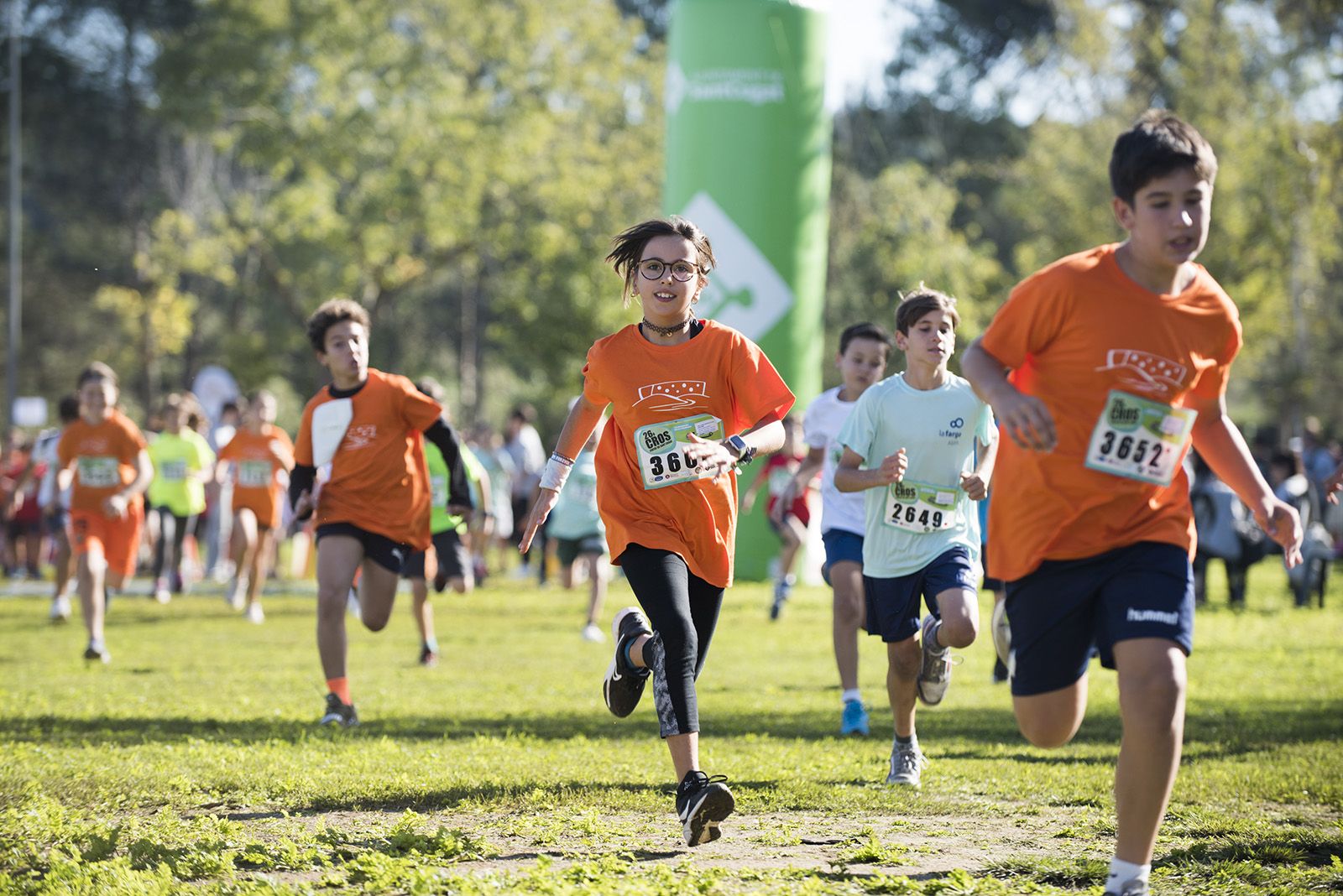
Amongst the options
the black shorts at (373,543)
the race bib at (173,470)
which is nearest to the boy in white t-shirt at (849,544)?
the black shorts at (373,543)

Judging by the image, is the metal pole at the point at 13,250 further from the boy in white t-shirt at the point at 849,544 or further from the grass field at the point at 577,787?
the boy in white t-shirt at the point at 849,544

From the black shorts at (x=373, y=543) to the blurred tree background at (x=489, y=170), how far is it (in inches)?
730

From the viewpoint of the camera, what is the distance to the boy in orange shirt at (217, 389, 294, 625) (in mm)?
16219

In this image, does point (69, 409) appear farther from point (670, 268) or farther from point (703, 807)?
point (703, 807)

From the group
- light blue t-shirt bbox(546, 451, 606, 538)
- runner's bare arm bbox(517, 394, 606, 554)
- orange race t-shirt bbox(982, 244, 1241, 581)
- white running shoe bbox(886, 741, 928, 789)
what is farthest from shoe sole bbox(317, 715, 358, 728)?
light blue t-shirt bbox(546, 451, 606, 538)

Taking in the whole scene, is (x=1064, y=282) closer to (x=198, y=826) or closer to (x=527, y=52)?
(x=198, y=826)

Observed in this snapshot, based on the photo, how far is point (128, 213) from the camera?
153ft

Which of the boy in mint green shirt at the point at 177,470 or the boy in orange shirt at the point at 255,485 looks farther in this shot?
the boy in mint green shirt at the point at 177,470

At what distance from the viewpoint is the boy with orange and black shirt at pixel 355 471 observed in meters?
8.50

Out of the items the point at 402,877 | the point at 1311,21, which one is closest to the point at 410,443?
the point at 402,877

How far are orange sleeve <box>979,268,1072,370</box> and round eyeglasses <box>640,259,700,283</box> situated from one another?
1.46 meters

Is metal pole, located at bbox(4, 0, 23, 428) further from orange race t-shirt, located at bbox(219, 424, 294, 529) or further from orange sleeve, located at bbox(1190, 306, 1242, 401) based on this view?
orange sleeve, located at bbox(1190, 306, 1242, 401)

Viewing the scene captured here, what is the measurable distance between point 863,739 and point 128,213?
141 ft

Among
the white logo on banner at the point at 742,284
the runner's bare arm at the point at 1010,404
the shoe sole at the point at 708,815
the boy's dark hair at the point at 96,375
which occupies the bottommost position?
the shoe sole at the point at 708,815
